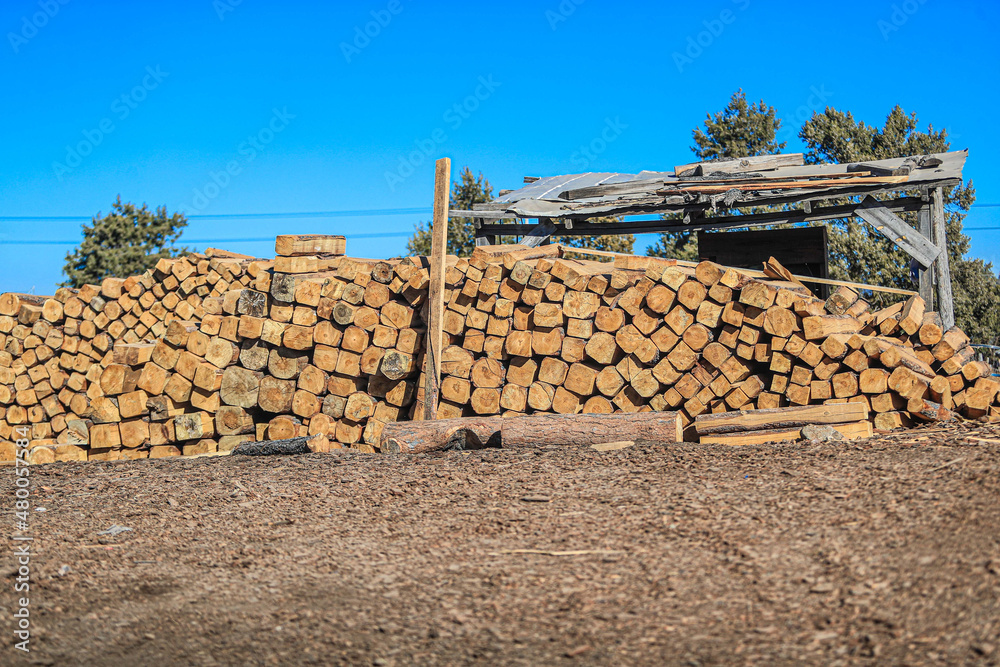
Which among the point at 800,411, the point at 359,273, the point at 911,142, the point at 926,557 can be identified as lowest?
the point at 926,557

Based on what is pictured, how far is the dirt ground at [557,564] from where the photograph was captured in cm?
302

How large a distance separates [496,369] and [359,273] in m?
1.68

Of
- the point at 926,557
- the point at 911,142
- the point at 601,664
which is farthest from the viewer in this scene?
the point at 911,142

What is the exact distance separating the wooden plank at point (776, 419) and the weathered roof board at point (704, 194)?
424cm

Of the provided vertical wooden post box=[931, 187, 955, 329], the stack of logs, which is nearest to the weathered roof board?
vertical wooden post box=[931, 187, 955, 329]

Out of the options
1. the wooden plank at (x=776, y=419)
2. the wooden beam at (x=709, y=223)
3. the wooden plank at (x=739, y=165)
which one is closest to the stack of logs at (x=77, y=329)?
the wooden beam at (x=709, y=223)

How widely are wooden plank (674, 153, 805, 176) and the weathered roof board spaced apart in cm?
14

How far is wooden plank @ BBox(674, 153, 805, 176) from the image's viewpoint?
11.5m

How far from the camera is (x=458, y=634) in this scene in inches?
125

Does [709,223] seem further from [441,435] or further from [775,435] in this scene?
[441,435]

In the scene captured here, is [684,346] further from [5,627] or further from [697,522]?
[5,627]

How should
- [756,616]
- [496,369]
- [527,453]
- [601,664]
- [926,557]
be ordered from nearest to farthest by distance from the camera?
1. [601,664]
2. [756,616]
3. [926,557]
4. [527,453]
5. [496,369]

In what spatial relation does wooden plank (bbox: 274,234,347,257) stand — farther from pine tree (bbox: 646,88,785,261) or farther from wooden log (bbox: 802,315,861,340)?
pine tree (bbox: 646,88,785,261)

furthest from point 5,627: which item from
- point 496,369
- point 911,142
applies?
point 911,142
